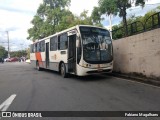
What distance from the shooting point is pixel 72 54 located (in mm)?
14758

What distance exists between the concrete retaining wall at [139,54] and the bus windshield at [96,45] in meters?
1.42

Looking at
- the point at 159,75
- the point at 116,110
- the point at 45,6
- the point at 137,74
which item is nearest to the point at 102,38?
the point at 137,74

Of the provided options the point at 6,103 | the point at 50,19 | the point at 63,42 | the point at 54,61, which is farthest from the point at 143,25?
the point at 50,19

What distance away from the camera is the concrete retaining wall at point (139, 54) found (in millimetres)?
12445

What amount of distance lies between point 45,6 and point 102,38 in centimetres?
3944

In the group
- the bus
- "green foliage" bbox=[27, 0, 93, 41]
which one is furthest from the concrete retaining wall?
"green foliage" bbox=[27, 0, 93, 41]

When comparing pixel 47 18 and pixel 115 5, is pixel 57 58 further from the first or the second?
pixel 47 18

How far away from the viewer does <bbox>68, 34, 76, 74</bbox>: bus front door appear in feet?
47.5

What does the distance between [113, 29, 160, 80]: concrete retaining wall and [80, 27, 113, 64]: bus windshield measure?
4.67 feet

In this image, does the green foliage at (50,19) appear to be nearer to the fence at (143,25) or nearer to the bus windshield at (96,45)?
the fence at (143,25)

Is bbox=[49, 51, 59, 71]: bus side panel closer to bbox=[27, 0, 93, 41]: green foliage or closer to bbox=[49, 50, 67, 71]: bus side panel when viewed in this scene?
bbox=[49, 50, 67, 71]: bus side panel

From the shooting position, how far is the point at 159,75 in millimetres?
12070

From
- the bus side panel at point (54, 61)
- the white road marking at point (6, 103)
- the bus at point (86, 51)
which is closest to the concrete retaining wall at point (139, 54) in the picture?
the bus at point (86, 51)

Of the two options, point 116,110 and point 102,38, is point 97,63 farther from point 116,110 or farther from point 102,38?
point 116,110
